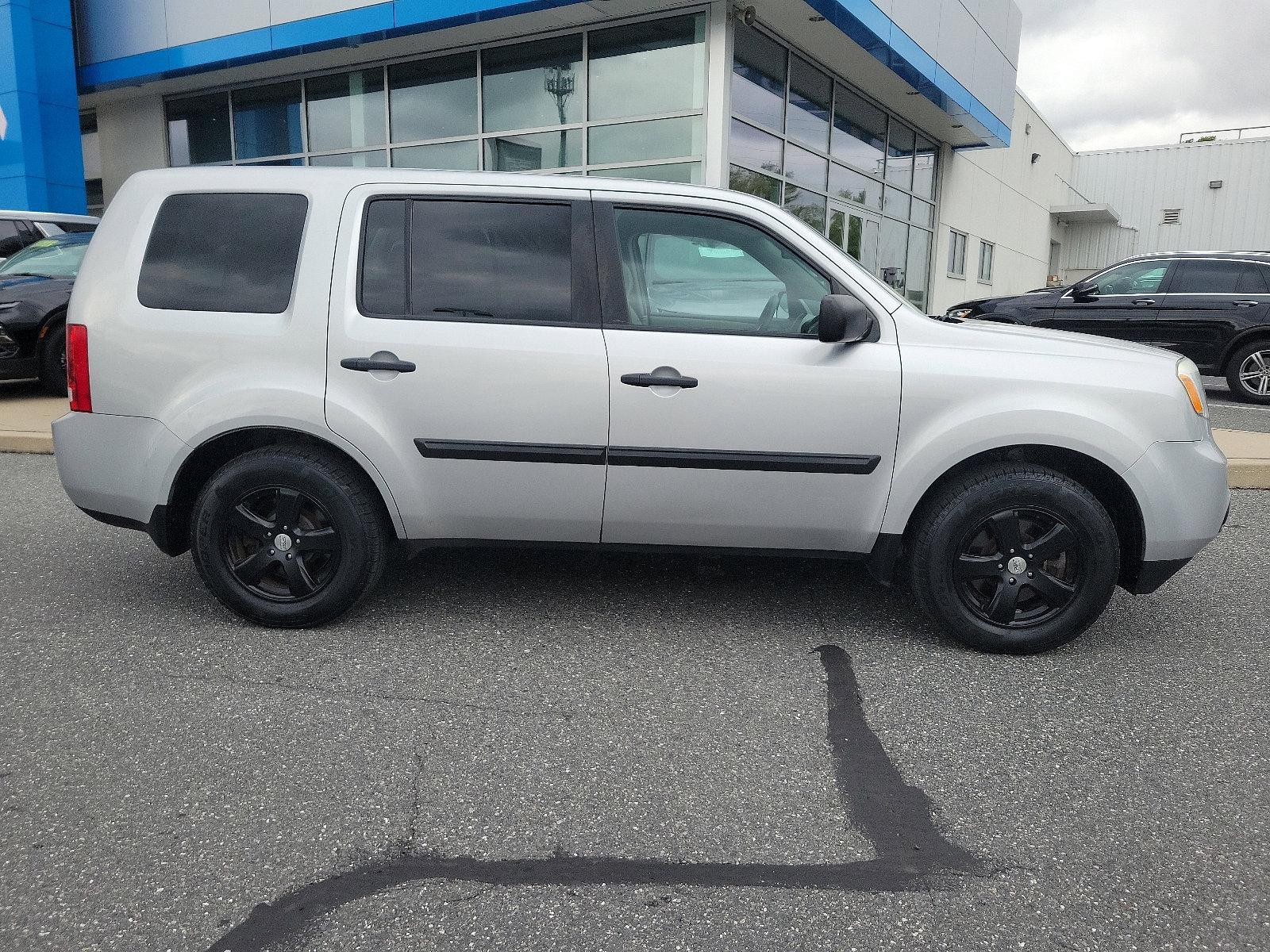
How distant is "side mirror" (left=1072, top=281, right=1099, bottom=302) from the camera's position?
10.7 m

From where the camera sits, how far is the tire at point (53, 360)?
8508 mm

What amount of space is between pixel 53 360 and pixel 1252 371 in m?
12.4

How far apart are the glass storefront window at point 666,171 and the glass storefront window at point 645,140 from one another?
0.11 metres

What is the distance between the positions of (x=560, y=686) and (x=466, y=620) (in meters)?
0.74

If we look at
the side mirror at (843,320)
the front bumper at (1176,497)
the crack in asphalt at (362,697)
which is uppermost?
the side mirror at (843,320)

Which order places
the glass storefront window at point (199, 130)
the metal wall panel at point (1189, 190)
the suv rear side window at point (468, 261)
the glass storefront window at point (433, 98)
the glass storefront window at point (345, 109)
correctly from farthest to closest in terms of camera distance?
the metal wall panel at point (1189, 190) → the glass storefront window at point (199, 130) → the glass storefront window at point (345, 109) → the glass storefront window at point (433, 98) → the suv rear side window at point (468, 261)

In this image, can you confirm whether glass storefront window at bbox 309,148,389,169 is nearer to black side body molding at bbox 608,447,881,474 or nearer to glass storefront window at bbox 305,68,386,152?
glass storefront window at bbox 305,68,386,152

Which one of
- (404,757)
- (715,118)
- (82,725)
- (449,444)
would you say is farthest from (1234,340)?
(82,725)

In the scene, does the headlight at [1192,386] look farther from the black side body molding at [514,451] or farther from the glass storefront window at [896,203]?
the glass storefront window at [896,203]

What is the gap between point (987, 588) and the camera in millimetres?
3516

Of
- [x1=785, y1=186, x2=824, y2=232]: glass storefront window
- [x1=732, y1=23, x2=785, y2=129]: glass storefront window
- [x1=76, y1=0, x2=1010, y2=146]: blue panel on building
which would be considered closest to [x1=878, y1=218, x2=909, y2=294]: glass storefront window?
[x1=76, y1=0, x2=1010, y2=146]: blue panel on building

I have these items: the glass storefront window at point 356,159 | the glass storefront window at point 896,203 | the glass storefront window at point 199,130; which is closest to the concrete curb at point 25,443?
the glass storefront window at point 356,159

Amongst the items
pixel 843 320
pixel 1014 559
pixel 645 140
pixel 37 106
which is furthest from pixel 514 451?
pixel 37 106

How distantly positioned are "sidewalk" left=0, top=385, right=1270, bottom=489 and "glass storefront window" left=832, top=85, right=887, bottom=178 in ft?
26.7
